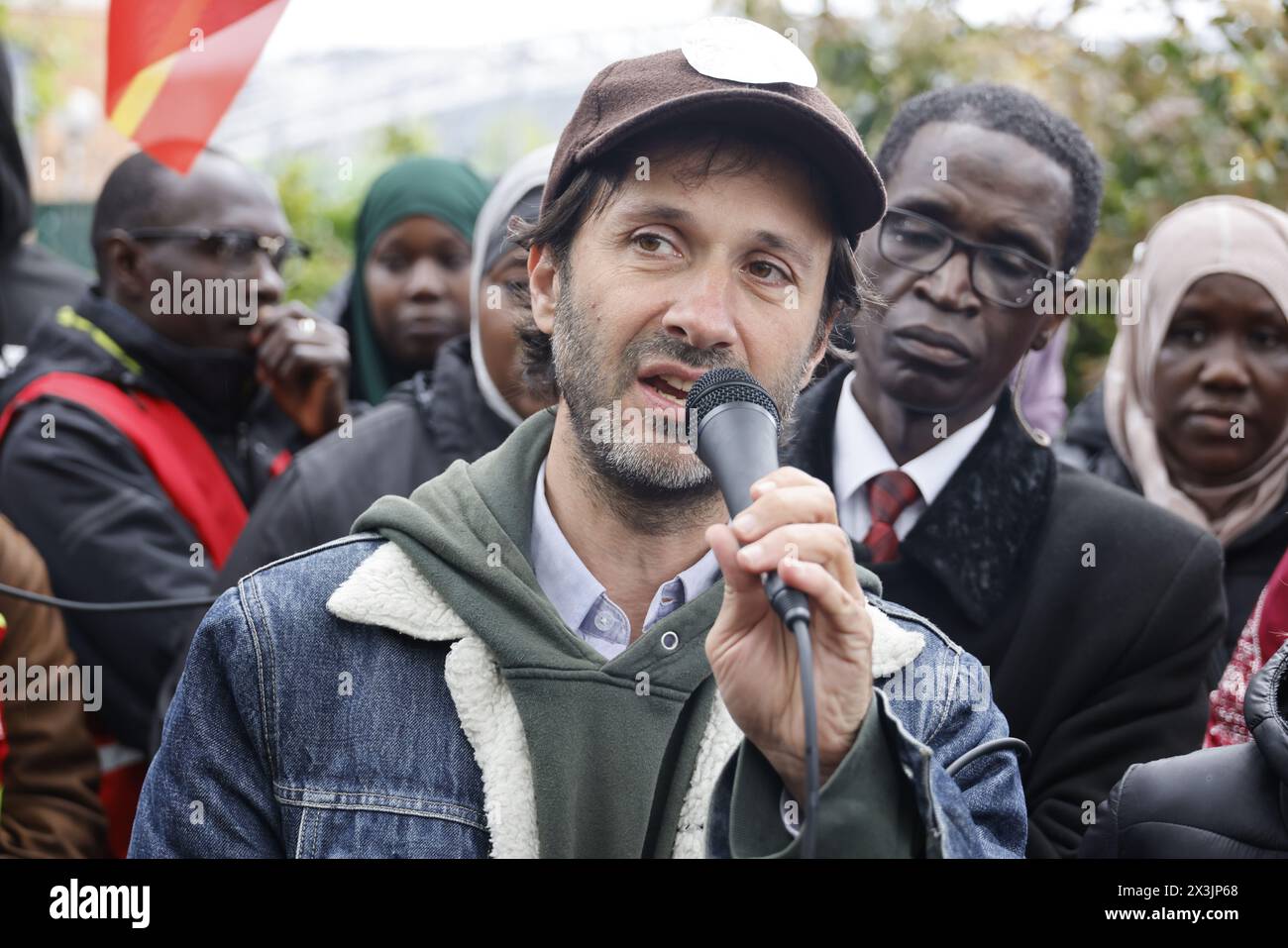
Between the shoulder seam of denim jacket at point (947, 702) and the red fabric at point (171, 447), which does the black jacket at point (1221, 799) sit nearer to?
the shoulder seam of denim jacket at point (947, 702)

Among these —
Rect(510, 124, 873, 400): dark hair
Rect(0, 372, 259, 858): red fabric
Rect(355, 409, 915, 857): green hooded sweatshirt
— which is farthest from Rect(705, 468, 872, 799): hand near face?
Rect(0, 372, 259, 858): red fabric

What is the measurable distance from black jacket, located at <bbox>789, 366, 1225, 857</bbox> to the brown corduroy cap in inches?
37.0

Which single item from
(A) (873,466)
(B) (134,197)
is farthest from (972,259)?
(B) (134,197)

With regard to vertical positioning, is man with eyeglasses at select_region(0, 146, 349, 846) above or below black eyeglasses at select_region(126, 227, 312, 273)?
below

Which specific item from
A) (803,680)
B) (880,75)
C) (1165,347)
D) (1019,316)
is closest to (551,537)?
(803,680)

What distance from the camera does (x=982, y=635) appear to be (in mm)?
2898

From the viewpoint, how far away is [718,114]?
82.0 inches

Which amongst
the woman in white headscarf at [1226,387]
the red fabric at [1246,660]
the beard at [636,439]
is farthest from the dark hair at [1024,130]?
the beard at [636,439]

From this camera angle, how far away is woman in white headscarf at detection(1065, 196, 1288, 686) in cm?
347

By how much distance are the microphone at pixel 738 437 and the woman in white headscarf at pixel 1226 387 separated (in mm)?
1857

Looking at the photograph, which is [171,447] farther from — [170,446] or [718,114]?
[718,114]

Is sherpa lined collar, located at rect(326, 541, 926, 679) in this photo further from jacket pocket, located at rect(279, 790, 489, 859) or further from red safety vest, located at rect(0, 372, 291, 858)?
red safety vest, located at rect(0, 372, 291, 858)
